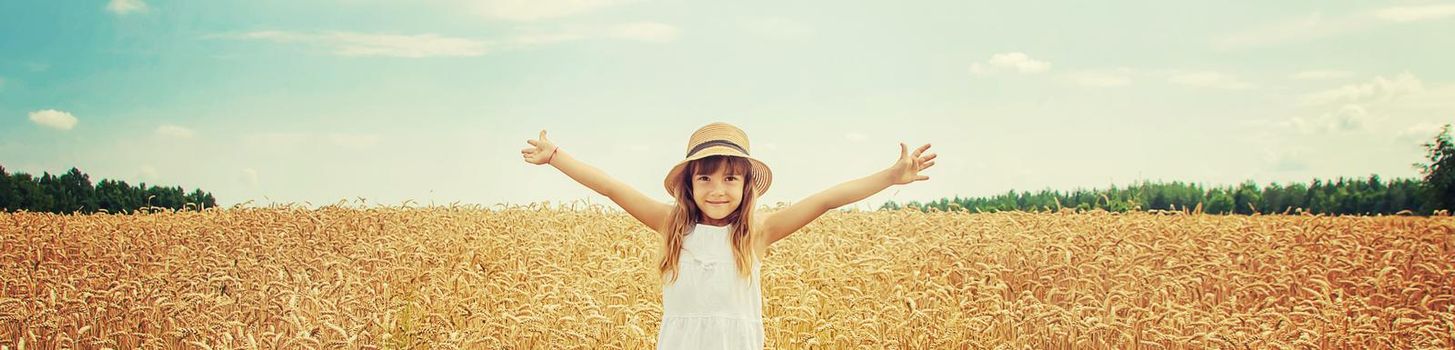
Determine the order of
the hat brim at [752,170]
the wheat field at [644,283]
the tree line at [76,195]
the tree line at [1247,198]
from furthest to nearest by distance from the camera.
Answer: the tree line at [1247,198] < the tree line at [76,195] < the wheat field at [644,283] < the hat brim at [752,170]

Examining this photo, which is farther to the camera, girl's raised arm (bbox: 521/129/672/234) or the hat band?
girl's raised arm (bbox: 521/129/672/234)

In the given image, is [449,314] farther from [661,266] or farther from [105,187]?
[105,187]

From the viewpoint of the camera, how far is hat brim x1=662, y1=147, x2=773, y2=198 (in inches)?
149

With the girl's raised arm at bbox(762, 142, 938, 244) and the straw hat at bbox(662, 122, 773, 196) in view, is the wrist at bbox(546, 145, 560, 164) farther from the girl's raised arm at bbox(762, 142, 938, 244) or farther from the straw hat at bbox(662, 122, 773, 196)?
the girl's raised arm at bbox(762, 142, 938, 244)

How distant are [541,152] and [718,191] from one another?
0.81 meters

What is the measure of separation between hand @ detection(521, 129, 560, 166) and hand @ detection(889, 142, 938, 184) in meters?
1.38

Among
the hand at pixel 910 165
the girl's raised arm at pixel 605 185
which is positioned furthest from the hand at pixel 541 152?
the hand at pixel 910 165

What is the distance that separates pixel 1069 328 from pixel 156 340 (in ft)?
17.3

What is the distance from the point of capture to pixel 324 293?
7090 millimetres

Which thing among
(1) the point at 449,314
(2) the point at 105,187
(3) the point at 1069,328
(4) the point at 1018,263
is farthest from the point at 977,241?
(2) the point at 105,187

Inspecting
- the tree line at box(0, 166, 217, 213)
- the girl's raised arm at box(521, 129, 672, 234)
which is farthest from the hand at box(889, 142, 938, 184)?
the tree line at box(0, 166, 217, 213)

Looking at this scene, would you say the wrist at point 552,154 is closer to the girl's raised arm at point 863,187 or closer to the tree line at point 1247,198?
the girl's raised arm at point 863,187

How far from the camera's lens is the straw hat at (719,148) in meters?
3.80

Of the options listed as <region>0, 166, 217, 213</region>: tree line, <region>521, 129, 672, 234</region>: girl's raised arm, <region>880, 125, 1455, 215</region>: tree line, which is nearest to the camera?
<region>521, 129, 672, 234</region>: girl's raised arm
